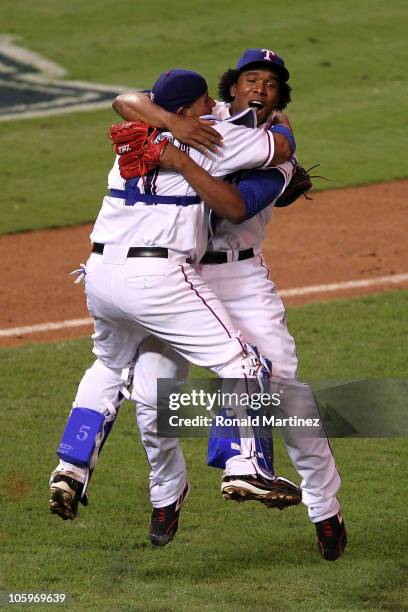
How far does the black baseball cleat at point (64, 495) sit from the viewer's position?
527 cm

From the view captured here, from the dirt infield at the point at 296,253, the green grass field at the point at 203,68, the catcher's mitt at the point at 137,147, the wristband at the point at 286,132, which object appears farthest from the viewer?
the green grass field at the point at 203,68

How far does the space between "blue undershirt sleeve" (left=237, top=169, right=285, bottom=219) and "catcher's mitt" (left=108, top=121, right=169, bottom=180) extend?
15.5 inches

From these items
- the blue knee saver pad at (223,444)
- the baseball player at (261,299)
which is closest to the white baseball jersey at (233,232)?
the baseball player at (261,299)

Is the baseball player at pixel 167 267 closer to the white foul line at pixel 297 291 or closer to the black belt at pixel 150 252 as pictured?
the black belt at pixel 150 252

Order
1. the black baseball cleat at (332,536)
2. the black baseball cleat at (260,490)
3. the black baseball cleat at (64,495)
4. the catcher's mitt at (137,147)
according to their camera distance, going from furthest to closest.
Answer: the black baseball cleat at (332,536) < the black baseball cleat at (64,495) < the catcher's mitt at (137,147) < the black baseball cleat at (260,490)

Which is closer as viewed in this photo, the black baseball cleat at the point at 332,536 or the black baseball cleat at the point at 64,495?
the black baseball cleat at the point at 64,495

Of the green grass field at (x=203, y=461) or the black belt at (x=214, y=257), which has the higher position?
the black belt at (x=214, y=257)

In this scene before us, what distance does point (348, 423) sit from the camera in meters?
7.21

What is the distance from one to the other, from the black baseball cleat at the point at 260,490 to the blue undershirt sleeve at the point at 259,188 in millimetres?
1095

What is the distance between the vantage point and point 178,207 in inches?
205

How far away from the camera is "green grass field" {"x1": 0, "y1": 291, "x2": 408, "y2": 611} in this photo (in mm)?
5480

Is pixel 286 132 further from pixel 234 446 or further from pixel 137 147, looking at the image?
pixel 234 446

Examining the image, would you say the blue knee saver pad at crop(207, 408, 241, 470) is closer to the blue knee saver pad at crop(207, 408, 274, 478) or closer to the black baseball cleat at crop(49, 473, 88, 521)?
the blue knee saver pad at crop(207, 408, 274, 478)

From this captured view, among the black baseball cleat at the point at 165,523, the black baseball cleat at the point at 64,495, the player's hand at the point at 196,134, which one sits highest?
the player's hand at the point at 196,134
